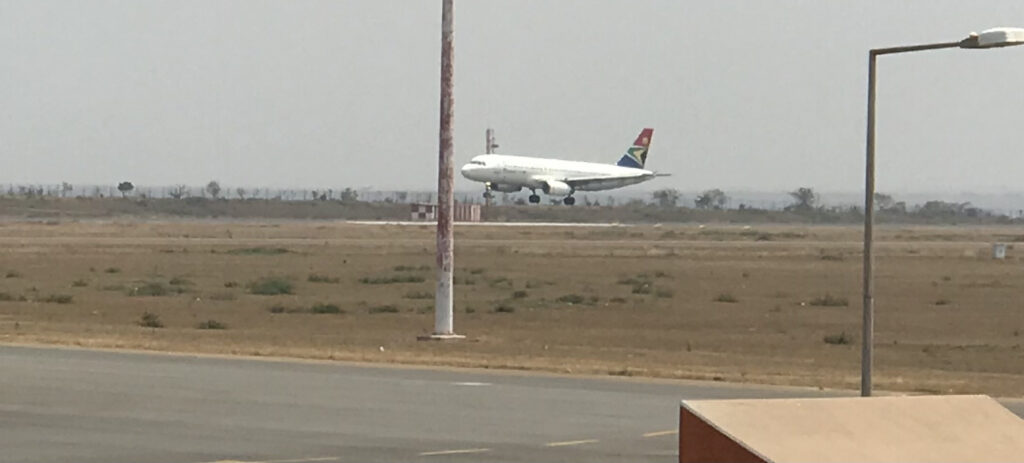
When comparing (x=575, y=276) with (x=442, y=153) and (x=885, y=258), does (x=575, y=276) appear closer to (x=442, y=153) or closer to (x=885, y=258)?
(x=885, y=258)

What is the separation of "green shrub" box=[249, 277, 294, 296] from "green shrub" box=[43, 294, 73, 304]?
5.47 meters

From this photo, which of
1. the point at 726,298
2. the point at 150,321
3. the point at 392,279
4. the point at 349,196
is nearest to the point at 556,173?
the point at 349,196

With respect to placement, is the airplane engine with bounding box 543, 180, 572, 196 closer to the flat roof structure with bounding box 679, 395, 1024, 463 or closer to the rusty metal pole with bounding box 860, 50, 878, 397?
the rusty metal pole with bounding box 860, 50, 878, 397

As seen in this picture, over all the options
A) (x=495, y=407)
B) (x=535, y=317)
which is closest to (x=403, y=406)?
(x=495, y=407)

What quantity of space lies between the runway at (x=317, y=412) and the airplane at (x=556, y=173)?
109414 millimetres

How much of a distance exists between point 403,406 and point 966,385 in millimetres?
9626

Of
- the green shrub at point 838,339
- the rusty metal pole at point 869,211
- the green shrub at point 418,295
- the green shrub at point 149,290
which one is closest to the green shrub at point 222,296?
the green shrub at point 149,290

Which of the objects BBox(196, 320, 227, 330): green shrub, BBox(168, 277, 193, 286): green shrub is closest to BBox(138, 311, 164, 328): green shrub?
BBox(196, 320, 227, 330): green shrub

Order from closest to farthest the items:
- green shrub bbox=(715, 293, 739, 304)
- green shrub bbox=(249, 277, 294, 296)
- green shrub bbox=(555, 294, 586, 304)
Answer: green shrub bbox=(555, 294, 586, 304) < green shrub bbox=(715, 293, 739, 304) < green shrub bbox=(249, 277, 294, 296)

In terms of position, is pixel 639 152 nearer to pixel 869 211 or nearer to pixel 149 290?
pixel 149 290

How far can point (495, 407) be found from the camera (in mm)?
22219

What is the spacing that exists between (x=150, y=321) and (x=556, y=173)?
105305 millimetres

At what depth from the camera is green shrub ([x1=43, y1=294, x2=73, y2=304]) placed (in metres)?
49.3

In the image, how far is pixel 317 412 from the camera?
21.2 metres
